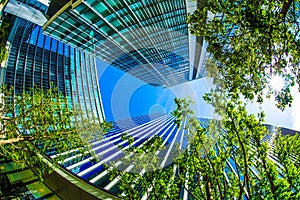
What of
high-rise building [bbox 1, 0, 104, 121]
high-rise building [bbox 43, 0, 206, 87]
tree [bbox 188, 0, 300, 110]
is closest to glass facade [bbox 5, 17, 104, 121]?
high-rise building [bbox 1, 0, 104, 121]

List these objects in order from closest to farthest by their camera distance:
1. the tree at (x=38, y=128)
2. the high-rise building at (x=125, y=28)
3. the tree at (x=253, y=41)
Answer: the tree at (x=253, y=41), the tree at (x=38, y=128), the high-rise building at (x=125, y=28)

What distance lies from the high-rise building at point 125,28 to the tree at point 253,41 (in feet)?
51.2

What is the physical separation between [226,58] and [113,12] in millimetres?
18661

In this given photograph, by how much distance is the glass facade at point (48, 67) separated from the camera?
45.5 metres

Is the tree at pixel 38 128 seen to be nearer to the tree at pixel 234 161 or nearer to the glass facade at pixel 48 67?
the tree at pixel 234 161

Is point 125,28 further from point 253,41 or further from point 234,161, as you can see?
point 234,161

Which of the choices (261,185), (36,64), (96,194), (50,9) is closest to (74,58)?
(36,64)

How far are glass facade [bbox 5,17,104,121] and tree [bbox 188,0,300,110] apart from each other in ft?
122

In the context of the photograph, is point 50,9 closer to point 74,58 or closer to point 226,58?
point 226,58

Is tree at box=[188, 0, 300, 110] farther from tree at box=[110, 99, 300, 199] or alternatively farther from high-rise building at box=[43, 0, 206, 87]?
high-rise building at box=[43, 0, 206, 87]

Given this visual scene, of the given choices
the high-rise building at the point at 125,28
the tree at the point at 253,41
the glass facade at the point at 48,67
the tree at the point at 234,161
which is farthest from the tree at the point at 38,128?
the glass facade at the point at 48,67

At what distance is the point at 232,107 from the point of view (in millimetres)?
6324

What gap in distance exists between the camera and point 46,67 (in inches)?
2094

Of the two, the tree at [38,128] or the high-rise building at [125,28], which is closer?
the tree at [38,128]
